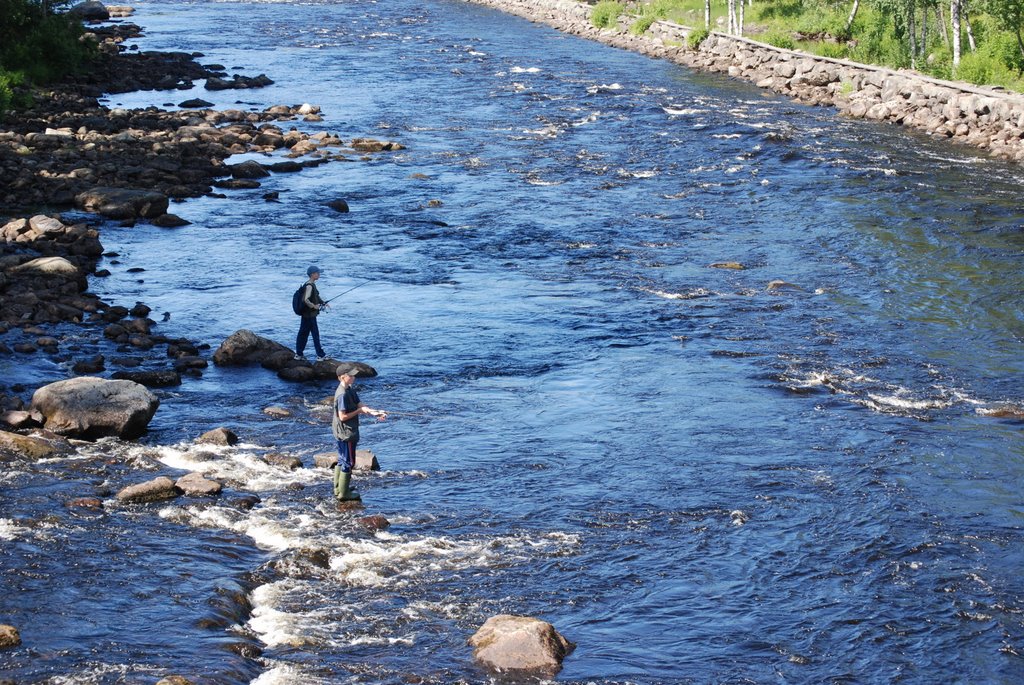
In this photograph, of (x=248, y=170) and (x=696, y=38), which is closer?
(x=248, y=170)

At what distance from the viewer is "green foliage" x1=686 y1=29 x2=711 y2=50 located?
206ft

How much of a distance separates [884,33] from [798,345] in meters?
37.7

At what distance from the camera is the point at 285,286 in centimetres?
2619

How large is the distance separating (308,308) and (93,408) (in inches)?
175

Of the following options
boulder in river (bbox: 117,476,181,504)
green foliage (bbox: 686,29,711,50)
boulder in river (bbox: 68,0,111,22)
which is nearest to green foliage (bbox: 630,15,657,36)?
green foliage (bbox: 686,29,711,50)

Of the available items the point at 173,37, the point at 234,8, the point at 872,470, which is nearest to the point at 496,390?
the point at 872,470

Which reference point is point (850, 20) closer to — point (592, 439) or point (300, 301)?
point (300, 301)

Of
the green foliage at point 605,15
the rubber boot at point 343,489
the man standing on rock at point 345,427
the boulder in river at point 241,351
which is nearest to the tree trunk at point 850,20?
the green foliage at point 605,15

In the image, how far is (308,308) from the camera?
2084cm

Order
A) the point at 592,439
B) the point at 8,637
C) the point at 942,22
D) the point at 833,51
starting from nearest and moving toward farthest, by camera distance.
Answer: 1. the point at 8,637
2. the point at 592,439
3. the point at 942,22
4. the point at 833,51

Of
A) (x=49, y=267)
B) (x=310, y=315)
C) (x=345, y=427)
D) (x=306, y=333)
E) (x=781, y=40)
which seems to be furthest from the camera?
(x=781, y=40)

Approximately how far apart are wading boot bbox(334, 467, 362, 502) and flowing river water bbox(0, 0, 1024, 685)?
12.9 inches

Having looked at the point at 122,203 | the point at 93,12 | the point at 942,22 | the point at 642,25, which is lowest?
the point at 122,203

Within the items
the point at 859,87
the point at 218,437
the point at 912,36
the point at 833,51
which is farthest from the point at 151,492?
the point at 833,51
